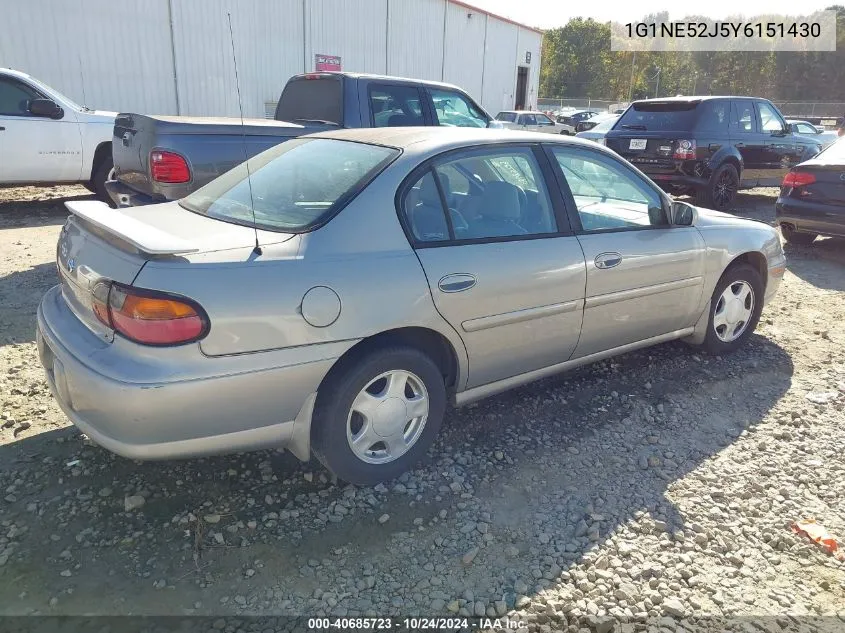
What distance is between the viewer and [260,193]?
125 inches

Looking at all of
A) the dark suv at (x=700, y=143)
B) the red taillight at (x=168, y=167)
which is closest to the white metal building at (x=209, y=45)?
the dark suv at (x=700, y=143)

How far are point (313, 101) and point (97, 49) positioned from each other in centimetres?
941

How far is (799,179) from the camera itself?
7527mm

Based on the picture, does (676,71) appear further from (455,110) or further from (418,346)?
(418,346)

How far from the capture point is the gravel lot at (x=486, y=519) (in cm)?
234

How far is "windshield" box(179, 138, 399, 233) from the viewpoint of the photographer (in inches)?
112

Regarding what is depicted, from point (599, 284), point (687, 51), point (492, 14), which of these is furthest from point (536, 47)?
point (687, 51)

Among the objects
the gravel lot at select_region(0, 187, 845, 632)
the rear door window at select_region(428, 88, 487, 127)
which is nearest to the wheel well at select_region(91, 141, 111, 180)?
the rear door window at select_region(428, 88, 487, 127)

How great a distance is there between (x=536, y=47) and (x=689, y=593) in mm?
29734

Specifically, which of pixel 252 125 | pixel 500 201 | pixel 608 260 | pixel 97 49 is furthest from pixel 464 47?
pixel 500 201

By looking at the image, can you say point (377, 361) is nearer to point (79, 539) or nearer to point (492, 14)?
point (79, 539)

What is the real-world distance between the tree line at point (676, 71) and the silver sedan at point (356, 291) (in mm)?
57635

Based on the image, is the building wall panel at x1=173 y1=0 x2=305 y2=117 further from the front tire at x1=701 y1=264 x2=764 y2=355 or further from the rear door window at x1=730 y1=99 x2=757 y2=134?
the front tire at x1=701 y1=264 x2=764 y2=355

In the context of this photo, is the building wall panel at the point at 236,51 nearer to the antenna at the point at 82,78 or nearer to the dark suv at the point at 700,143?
the antenna at the point at 82,78
